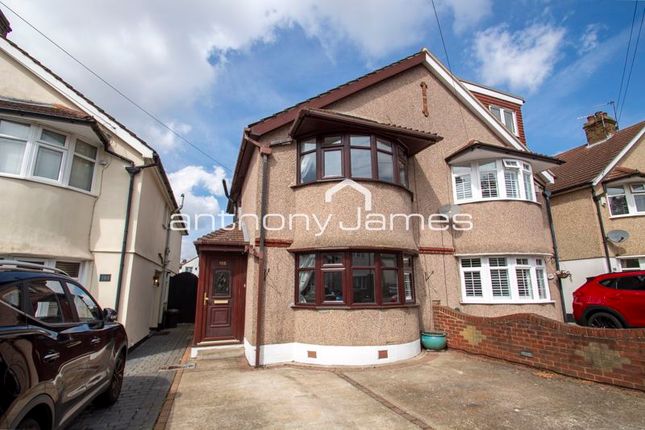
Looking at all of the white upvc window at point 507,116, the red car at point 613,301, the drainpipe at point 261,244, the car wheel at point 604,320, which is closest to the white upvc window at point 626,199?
the white upvc window at point 507,116

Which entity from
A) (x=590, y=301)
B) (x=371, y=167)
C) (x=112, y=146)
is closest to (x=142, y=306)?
(x=112, y=146)

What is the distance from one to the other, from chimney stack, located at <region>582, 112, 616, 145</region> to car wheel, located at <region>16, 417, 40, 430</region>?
23712mm

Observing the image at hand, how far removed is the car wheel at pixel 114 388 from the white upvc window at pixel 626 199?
57.2 feet

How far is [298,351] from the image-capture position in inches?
315

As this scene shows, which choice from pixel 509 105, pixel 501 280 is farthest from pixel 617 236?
pixel 501 280

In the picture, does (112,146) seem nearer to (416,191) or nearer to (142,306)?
(142,306)

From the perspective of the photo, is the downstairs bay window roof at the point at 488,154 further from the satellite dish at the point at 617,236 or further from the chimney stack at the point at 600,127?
the chimney stack at the point at 600,127

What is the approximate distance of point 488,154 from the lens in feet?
34.6

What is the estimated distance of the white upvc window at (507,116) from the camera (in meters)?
14.4

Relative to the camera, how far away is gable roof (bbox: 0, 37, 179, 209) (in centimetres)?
878

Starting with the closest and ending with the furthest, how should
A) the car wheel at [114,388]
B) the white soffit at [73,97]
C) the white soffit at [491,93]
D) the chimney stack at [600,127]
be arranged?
the car wheel at [114,388], the white soffit at [73,97], the white soffit at [491,93], the chimney stack at [600,127]

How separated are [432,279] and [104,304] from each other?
8.79 meters

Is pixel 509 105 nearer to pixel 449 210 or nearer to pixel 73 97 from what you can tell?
pixel 449 210

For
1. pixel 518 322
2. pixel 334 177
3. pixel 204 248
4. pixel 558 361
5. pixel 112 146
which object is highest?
pixel 112 146
